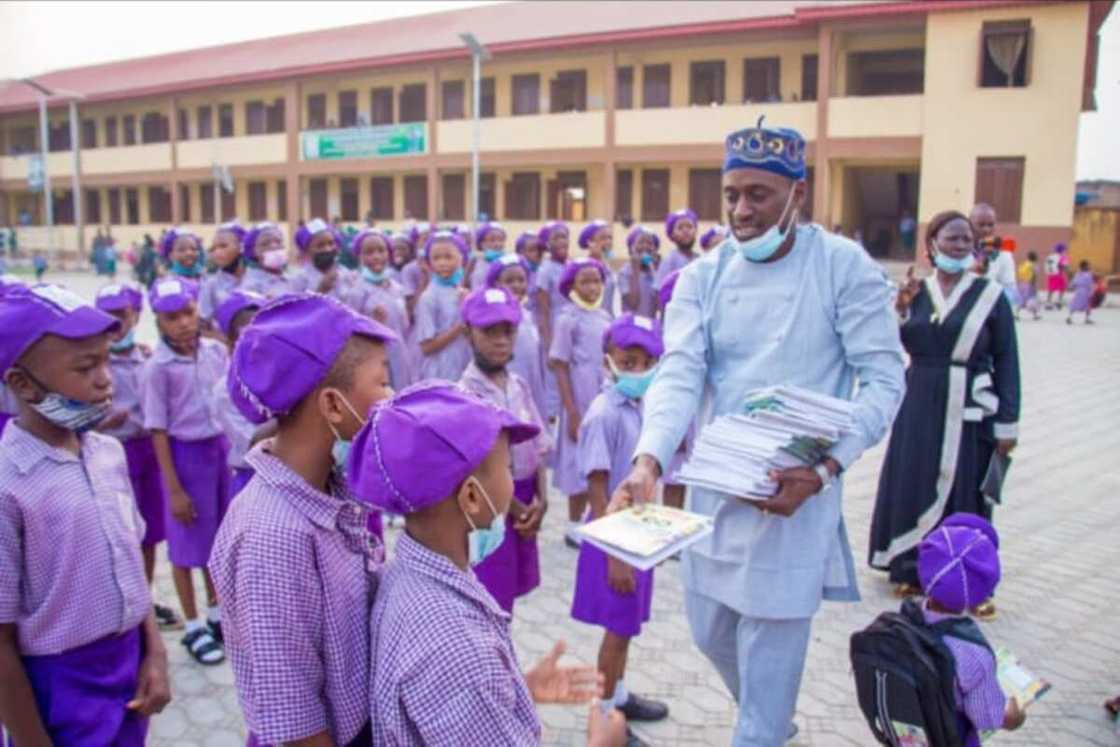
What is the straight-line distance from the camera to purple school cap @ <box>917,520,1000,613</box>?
2.53 m

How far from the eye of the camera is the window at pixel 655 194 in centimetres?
2667

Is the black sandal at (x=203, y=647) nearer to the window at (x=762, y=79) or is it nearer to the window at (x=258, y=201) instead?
the window at (x=762, y=79)

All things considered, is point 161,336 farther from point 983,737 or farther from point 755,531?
point 983,737

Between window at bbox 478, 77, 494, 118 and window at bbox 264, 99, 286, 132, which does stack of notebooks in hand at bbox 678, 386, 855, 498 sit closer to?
window at bbox 478, 77, 494, 118

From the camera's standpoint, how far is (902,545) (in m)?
4.83

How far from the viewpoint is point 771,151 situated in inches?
102

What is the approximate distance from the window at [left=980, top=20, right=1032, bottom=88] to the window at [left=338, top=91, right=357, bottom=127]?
795 inches

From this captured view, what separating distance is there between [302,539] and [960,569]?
1.90 meters

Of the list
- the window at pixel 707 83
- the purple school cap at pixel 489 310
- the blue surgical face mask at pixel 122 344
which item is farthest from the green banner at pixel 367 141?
the purple school cap at pixel 489 310

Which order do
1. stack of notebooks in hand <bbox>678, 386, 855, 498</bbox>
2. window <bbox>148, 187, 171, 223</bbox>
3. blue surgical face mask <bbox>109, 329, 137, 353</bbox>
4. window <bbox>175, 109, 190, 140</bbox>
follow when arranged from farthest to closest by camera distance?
window <bbox>148, 187, 171, 223</bbox> < window <bbox>175, 109, 190, 140</bbox> < blue surgical face mask <bbox>109, 329, 137, 353</bbox> < stack of notebooks in hand <bbox>678, 386, 855, 498</bbox>

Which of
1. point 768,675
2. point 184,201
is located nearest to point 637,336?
point 768,675

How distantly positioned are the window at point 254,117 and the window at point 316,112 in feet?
7.42

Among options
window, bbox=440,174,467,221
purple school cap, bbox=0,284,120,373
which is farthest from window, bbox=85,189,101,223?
purple school cap, bbox=0,284,120,373

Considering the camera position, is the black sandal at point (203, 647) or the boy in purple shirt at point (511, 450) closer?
the boy in purple shirt at point (511, 450)
